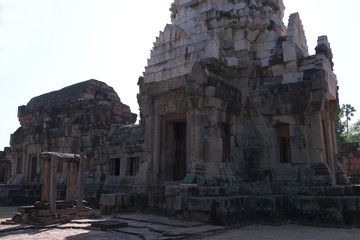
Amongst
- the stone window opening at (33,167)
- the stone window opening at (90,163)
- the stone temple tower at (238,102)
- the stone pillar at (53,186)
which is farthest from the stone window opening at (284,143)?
the stone window opening at (33,167)

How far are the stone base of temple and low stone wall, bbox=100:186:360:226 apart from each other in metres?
2.35

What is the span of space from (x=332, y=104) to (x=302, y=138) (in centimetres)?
254

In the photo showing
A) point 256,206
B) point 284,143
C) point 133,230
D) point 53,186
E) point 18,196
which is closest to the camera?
point 133,230

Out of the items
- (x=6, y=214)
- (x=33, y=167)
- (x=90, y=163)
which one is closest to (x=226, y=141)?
(x=90, y=163)

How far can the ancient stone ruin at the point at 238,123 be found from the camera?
884 cm

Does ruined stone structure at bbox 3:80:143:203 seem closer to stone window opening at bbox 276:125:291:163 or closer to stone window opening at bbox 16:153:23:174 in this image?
stone window opening at bbox 16:153:23:174

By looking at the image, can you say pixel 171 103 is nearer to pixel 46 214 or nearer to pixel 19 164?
pixel 46 214

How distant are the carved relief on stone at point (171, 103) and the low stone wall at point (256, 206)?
266cm

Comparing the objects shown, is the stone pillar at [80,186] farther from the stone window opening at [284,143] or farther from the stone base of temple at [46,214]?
the stone window opening at [284,143]

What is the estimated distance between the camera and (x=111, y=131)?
55.8ft

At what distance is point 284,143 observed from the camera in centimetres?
1164

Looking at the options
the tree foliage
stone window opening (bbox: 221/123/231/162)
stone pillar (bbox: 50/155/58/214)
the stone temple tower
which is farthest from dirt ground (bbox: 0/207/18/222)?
the tree foliage

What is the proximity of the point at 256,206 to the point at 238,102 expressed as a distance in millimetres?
3490

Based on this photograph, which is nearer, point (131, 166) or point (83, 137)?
point (131, 166)
